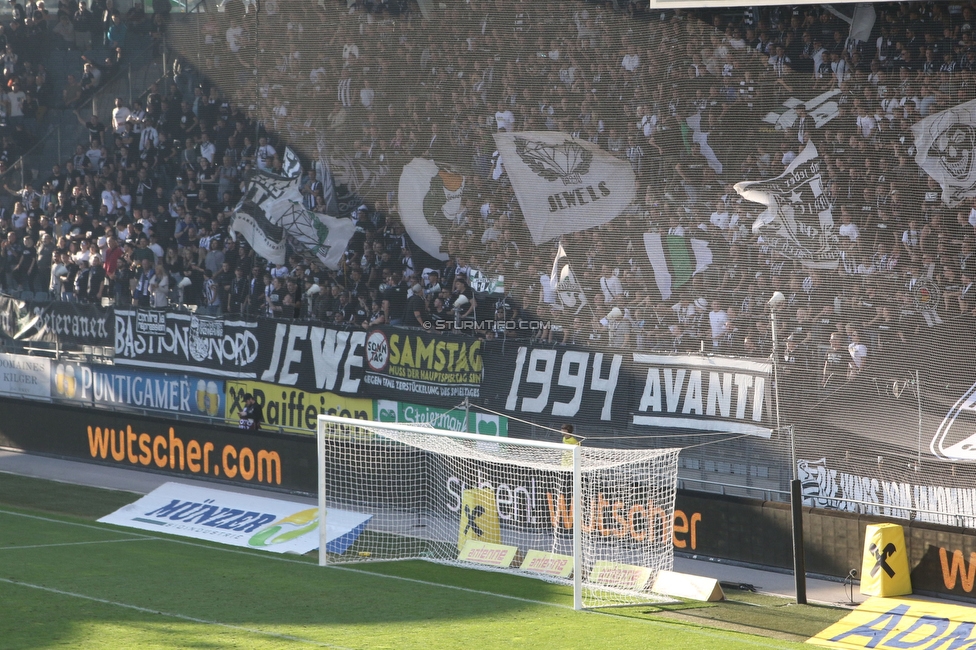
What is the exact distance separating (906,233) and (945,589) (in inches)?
168

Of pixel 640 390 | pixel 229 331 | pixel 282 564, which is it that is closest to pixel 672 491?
pixel 640 390

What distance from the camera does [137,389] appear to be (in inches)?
780

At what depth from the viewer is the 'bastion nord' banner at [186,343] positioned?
18.8m

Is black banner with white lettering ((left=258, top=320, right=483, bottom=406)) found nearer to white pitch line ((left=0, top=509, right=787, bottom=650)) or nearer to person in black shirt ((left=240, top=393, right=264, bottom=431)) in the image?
person in black shirt ((left=240, top=393, right=264, bottom=431))

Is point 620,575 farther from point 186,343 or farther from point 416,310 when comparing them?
point 186,343

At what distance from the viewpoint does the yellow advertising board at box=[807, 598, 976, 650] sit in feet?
33.0

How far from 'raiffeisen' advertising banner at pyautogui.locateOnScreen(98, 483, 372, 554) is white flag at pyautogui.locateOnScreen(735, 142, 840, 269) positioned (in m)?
6.13

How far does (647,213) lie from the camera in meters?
15.9

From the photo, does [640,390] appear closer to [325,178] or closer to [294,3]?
[325,178]

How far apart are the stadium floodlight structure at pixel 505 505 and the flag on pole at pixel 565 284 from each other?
124 inches

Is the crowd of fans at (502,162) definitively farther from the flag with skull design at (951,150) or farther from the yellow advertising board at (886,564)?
the yellow advertising board at (886,564)

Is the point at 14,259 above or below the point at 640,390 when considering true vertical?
above

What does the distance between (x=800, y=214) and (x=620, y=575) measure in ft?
17.9
